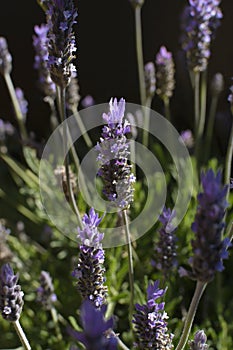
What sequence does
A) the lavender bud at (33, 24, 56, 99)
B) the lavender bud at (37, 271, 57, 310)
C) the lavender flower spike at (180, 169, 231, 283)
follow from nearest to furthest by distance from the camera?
the lavender flower spike at (180, 169, 231, 283) < the lavender bud at (37, 271, 57, 310) < the lavender bud at (33, 24, 56, 99)

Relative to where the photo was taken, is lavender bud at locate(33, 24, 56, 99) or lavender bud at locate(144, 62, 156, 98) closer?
lavender bud at locate(33, 24, 56, 99)

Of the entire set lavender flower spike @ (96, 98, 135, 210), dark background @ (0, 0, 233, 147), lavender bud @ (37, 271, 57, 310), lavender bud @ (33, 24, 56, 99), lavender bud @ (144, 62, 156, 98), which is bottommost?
lavender bud @ (37, 271, 57, 310)

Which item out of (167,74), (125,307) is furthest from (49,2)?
(125,307)

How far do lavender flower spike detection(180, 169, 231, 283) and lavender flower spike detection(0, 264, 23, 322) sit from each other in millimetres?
291

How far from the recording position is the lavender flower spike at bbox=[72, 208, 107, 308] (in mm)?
800

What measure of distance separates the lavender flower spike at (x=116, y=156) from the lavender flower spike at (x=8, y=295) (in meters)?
0.21

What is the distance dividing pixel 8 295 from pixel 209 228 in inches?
14.0

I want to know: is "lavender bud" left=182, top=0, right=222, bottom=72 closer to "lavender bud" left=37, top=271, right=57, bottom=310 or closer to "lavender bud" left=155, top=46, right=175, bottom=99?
"lavender bud" left=155, top=46, right=175, bottom=99

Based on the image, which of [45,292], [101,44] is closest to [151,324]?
[45,292]

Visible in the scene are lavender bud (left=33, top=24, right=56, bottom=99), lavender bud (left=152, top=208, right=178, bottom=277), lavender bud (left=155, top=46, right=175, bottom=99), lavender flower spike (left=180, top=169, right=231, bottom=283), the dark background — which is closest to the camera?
lavender flower spike (left=180, top=169, right=231, bottom=283)

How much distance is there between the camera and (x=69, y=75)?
926mm

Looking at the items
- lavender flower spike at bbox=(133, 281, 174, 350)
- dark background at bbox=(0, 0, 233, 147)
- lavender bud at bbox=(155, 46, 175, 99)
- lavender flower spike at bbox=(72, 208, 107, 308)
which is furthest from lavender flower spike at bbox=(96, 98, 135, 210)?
dark background at bbox=(0, 0, 233, 147)

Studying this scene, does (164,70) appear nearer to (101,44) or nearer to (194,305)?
(194,305)

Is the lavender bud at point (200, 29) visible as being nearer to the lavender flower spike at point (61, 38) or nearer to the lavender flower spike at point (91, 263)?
the lavender flower spike at point (61, 38)
